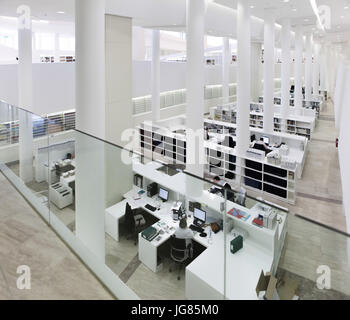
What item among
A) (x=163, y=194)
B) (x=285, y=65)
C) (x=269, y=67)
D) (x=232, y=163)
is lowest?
(x=163, y=194)

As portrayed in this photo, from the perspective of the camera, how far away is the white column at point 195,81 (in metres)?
7.54

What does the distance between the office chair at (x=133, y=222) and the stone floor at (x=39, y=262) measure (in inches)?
107

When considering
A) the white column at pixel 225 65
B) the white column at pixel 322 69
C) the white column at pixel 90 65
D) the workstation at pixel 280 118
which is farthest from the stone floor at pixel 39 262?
the white column at pixel 322 69

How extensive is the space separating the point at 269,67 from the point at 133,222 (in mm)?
9651

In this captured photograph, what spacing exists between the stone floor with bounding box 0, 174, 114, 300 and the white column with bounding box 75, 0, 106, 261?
0.53m

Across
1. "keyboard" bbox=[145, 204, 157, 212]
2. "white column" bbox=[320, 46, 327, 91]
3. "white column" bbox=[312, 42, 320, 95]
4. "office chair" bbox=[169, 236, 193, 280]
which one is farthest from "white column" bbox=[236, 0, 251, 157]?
"white column" bbox=[320, 46, 327, 91]

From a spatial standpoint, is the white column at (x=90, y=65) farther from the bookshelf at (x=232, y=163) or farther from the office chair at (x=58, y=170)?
the bookshelf at (x=232, y=163)

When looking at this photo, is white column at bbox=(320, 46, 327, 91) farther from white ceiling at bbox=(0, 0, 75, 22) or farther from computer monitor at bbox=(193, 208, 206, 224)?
computer monitor at bbox=(193, 208, 206, 224)

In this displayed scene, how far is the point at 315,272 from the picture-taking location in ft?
6.65

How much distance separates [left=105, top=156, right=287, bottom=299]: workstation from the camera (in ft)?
7.46

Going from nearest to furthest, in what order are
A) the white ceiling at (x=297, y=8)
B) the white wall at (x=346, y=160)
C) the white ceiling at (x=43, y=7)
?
the white wall at (x=346, y=160) → the white ceiling at (x=43, y=7) → the white ceiling at (x=297, y=8)

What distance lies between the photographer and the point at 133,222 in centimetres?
661

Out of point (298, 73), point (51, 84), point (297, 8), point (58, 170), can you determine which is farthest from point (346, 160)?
point (298, 73)

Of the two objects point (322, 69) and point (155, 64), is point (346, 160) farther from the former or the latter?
point (322, 69)
